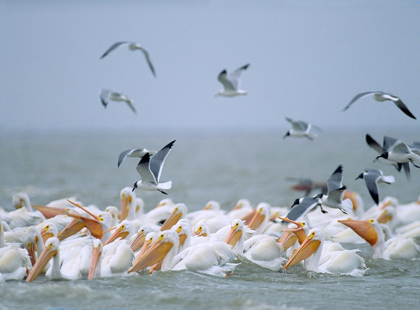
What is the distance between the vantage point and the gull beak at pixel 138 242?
283 inches

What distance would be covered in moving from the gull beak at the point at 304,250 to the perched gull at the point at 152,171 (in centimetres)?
152

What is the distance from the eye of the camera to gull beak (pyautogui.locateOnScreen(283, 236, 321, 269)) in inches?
279

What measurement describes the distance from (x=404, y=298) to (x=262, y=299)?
53.0 inches

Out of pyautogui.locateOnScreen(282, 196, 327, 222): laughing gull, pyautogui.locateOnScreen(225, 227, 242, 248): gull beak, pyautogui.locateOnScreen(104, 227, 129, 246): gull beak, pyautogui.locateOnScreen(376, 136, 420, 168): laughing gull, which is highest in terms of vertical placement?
pyautogui.locateOnScreen(376, 136, 420, 168): laughing gull

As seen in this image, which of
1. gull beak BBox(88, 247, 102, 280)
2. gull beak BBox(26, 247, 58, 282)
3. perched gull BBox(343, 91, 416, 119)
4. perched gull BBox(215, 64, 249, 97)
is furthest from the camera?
perched gull BBox(215, 64, 249, 97)

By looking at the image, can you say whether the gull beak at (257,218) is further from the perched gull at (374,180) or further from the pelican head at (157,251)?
the pelican head at (157,251)

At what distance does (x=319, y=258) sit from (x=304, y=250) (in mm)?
215

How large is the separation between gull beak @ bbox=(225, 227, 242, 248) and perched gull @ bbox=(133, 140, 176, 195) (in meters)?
0.97

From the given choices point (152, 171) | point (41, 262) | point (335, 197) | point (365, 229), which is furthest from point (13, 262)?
point (365, 229)

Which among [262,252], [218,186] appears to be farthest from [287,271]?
[218,186]

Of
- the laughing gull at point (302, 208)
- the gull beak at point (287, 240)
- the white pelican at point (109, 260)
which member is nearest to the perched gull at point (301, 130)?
the laughing gull at point (302, 208)

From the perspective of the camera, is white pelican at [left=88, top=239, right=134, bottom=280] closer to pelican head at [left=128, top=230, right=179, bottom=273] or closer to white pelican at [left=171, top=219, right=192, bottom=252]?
pelican head at [left=128, top=230, right=179, bottom=273]

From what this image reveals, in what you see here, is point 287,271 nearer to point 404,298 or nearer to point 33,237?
point 404,298

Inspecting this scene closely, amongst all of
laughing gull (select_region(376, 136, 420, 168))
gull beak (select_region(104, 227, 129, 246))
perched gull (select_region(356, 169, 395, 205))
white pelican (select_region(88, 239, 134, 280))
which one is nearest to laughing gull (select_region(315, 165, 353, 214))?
perched gull (select_region(356, 169, 395, 205))
